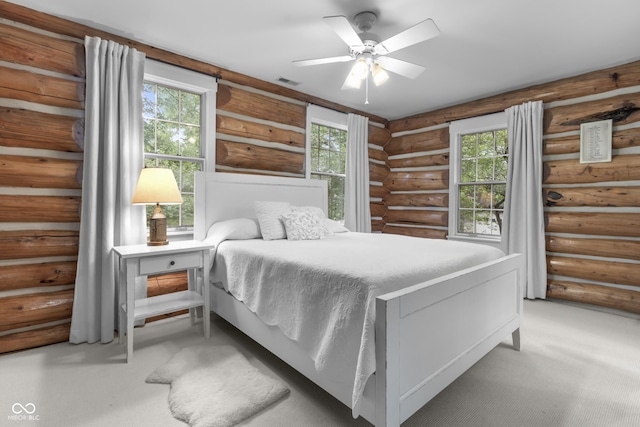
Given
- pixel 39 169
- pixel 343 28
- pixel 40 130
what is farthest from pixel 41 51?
pixel 343 28

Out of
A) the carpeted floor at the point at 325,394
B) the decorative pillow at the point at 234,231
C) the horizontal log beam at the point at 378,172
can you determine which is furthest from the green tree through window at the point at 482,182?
the decorative pillow at the point at 234,231

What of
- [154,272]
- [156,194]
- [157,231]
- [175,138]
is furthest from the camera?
[175,138]

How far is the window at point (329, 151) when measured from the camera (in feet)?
14.4

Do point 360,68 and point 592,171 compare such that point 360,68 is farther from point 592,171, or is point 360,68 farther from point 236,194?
point 592,171

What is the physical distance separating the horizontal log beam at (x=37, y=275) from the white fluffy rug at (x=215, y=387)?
1192 millimetres

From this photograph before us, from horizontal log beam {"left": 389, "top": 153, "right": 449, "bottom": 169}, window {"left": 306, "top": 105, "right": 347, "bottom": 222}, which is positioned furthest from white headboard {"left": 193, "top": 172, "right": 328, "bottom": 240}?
horizontal log beam {"left": 389, "top": 153, "right": 449, "bottom": 169}

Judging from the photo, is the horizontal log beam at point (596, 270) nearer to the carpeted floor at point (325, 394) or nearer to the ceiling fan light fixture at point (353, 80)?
the carpeted floor at point (325, 394)

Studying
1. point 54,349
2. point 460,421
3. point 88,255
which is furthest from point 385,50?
point 54,349

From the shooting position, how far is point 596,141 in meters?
3.41

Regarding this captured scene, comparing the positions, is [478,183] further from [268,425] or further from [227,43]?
[268,425]

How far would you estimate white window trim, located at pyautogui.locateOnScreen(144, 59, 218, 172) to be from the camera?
10.2 ft

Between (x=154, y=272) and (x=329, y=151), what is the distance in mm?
3068

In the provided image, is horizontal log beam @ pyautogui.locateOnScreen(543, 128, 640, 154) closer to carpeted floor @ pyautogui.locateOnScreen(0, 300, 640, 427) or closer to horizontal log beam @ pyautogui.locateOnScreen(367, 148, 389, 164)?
carpeted floor @ pyautogui.locateOnScreen(0, 300, 640, 427)

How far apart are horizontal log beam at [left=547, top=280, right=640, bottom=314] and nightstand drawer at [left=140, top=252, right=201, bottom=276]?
157 inches
